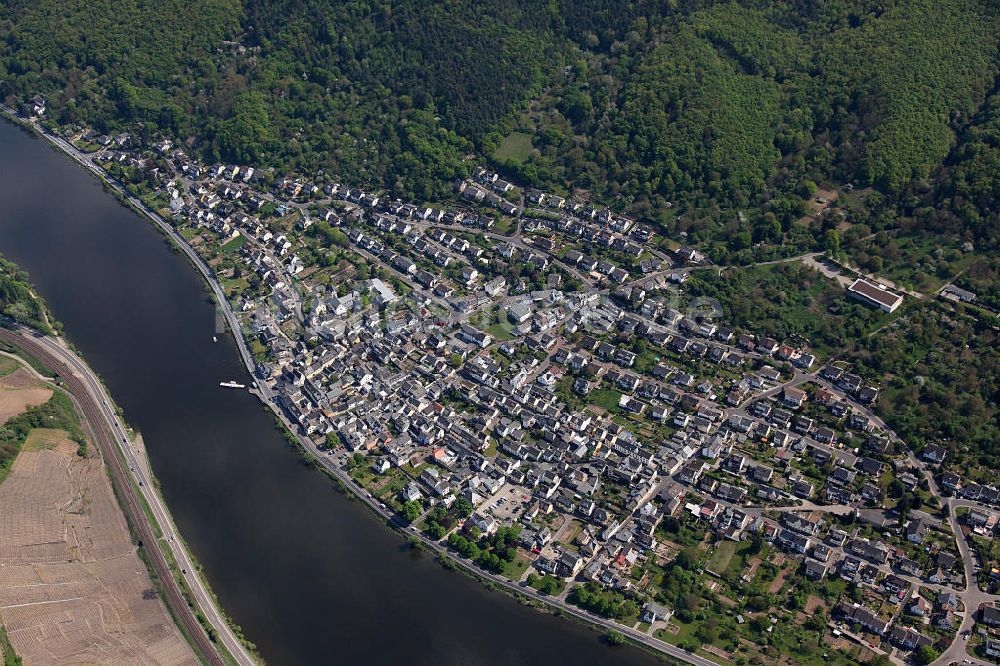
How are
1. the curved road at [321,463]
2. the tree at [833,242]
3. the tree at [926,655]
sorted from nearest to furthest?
the tree at [926,655]
the curved road at [321,463]
the tree at [833,242]

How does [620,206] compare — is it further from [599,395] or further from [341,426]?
[341,426]

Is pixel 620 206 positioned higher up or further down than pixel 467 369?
higher up

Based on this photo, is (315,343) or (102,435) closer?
(102,435)

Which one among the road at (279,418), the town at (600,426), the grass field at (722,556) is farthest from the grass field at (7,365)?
the grass field at (722,556)

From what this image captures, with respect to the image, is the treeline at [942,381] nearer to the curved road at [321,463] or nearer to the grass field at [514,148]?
the curved road at [321,463]

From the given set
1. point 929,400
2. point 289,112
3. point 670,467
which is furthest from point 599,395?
point 289,112

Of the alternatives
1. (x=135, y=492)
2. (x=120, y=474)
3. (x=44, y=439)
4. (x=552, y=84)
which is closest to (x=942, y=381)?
(x=552, y=84)
